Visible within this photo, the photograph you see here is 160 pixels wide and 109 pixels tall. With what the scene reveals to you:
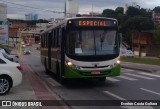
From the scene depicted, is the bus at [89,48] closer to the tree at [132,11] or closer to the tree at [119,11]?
the tree at [119,11]

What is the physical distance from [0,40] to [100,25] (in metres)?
26.2

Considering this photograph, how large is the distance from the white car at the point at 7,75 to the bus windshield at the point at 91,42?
145 inches

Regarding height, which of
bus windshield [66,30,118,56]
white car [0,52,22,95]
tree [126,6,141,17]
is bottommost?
white car [0,52,22,95]

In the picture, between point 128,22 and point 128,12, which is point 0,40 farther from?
point 128,12

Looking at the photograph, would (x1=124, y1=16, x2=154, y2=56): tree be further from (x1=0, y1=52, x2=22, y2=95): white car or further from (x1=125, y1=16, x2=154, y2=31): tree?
(x1=0, y1=52, x2=22, y2=95): white car

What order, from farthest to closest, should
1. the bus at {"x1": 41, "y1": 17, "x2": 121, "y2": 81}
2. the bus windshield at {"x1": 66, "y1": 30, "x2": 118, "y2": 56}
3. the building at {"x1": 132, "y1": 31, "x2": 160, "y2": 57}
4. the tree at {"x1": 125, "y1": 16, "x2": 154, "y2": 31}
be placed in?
the tree at {"x1": 125, "y1": 16, "x2": 154, "y2": 31}
the building at {"x1": 132, "y1": 31, "x2": 160, "y2": 57}
the bus windshield at {"x1": 66, "y1": 30, "x2": 118, "y2": 56}
the bus at {"x1": 41, "y1": 17, "x2": 121, "y2": 81}

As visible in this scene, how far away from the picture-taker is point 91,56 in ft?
59.3

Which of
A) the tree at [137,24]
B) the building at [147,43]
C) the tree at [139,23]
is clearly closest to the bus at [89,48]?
the building at [147,43]

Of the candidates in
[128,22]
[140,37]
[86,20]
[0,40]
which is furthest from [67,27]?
[128,22]

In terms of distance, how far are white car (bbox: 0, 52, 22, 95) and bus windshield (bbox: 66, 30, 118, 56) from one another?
145 inches

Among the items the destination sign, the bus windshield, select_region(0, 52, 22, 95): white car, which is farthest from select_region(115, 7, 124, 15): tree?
select_region(0, 52, 22, 95): white car

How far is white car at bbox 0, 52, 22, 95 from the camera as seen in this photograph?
14914 mm

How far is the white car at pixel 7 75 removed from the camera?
14.9 meters

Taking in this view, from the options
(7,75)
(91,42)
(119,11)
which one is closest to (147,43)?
Answer: (119,11)
